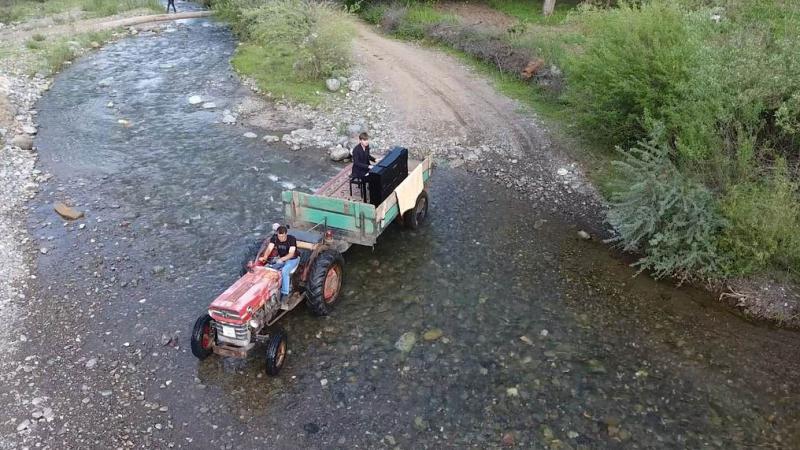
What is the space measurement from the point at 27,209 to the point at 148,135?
15.4 feet

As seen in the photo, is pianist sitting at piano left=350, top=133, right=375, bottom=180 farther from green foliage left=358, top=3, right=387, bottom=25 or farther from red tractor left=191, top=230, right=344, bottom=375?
green foliage left=358, top=3, right=387, bottom=25

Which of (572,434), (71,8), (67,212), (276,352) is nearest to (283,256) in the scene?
(276,352)

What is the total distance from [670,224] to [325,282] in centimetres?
664

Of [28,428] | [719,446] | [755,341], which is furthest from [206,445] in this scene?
[755,341]

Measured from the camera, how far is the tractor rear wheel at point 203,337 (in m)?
8.91

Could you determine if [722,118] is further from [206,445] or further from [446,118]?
[206,445]

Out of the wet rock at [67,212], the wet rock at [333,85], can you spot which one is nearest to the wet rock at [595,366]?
the wet rock at [67,212]

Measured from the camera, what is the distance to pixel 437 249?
12.4m

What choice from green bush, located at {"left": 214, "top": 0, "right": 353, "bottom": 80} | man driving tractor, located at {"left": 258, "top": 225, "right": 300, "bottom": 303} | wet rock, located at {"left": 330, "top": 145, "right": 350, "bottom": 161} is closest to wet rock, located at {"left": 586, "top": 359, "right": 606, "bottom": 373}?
man driving tractor, located at {"left": 258, "top": 225, "right": 300, "bottom": 303}

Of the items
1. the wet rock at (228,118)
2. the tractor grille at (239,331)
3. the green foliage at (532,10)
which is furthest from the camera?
the green foliage at (532,10)

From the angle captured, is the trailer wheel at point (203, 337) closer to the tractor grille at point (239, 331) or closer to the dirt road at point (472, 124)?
the tractor grille at point (239, 331)

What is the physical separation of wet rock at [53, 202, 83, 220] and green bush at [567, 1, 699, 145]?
1261 cm

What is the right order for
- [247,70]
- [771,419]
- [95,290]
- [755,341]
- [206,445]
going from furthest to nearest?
[247,70] < [95,290] < [755,341] < [771,419] < [206,445]

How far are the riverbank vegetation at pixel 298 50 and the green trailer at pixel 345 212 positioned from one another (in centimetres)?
902
